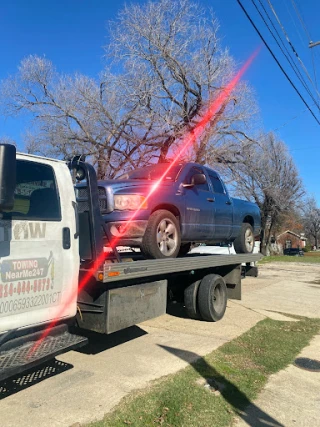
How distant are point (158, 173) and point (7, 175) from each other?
156 inches

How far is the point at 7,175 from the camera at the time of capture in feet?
10.0

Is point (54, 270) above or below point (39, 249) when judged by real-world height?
below

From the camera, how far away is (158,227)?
566 cm

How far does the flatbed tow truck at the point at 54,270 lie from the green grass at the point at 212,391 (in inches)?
31.8

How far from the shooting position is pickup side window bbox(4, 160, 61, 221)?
147 inches

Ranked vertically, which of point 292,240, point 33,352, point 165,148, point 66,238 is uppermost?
point 165,148

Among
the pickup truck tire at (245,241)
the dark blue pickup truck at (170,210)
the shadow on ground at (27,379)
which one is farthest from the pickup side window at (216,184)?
the shadow on ground at (27,379)

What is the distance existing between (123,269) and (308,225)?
10041cm

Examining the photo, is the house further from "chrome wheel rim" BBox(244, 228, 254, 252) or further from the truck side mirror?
the truck side mirror

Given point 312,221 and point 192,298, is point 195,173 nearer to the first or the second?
point 192,298

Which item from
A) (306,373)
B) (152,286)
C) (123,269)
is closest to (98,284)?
(123,269)

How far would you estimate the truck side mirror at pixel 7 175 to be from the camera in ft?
9.93

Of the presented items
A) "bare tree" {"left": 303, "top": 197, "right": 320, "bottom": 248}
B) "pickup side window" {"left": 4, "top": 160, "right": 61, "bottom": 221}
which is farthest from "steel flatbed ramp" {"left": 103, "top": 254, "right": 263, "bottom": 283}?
"bare tree" {"left": 303, "top": 197, "right": 320, "bottom": 248}

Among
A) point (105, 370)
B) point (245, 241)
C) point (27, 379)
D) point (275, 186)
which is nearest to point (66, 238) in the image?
point (27, 379)
